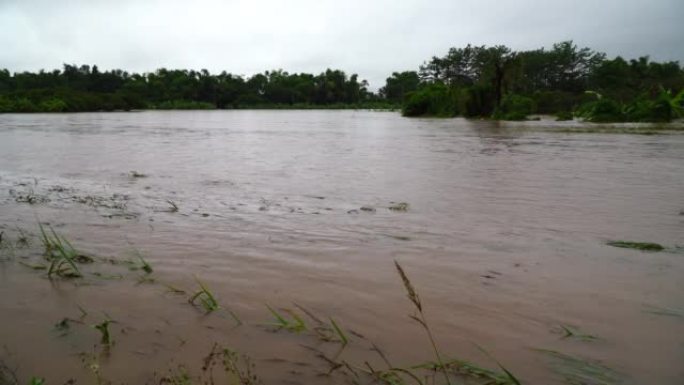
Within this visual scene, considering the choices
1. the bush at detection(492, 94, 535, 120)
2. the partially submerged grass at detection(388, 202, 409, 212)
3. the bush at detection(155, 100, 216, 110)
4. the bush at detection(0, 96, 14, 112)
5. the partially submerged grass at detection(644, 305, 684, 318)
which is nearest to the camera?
the partially submerged grass at detection(644, 305, 684, 318)

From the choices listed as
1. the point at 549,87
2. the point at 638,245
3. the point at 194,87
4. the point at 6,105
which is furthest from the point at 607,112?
the point at 194,87

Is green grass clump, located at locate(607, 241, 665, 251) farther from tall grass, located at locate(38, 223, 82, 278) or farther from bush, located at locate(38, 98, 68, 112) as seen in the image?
bush, located at locate(38, 98, 68, 112)

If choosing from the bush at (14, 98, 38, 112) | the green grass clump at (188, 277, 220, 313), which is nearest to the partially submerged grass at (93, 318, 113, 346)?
the green grass clump at (188, 277, 220, 313)

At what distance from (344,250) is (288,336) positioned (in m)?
1.36

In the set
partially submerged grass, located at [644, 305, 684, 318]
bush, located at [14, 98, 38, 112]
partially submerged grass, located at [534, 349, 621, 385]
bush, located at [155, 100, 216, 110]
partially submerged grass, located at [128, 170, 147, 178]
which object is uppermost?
bush, located at [155, 100, 216, 110]

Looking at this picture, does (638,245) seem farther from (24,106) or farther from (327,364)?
(24,106)

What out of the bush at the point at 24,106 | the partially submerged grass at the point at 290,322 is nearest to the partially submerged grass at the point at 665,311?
the partially submerged grass at the point at 290,322

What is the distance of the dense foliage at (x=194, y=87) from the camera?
85.7m

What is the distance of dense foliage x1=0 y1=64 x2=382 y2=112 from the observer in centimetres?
8572

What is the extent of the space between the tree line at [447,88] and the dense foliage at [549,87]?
6 centimetres

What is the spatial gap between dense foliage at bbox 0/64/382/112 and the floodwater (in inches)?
2454

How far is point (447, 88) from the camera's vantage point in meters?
36.2

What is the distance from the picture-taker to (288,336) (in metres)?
2.22

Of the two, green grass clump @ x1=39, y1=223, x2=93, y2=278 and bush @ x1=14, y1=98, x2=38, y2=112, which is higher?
bush @ x1=14, y1=98, x2=38, y2=112
